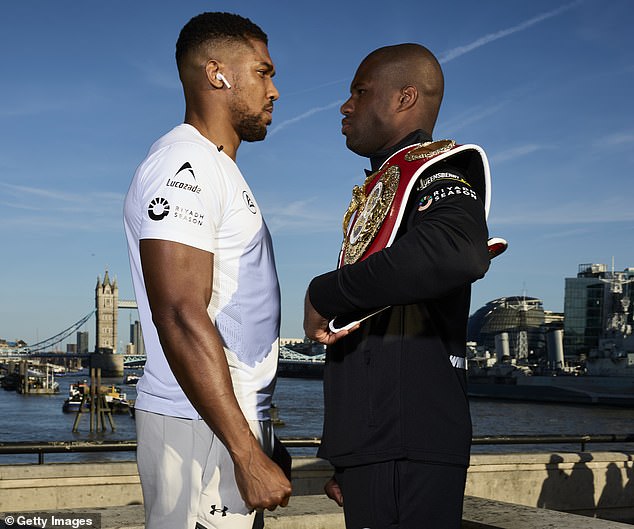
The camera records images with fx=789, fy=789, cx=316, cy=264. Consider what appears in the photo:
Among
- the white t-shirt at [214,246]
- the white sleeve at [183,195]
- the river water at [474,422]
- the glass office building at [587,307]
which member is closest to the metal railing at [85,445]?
the white t-shirt at [214,246]

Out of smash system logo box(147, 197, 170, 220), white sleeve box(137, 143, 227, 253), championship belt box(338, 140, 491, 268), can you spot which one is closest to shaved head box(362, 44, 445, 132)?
championship belt box(338, 140, 491, 268)

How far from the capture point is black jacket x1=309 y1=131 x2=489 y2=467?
171 centimetres

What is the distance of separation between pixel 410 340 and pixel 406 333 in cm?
2

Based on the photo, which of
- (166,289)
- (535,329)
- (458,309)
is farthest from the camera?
(535,329)

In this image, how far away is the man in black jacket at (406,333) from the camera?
5.66 ft

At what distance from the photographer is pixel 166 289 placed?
5.90 feet

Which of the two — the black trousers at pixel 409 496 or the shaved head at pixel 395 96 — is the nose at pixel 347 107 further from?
the black trousers at pixel 409 496

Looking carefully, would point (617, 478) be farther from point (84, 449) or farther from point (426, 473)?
point (426, 473)

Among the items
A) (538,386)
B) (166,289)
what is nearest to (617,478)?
(166,289)

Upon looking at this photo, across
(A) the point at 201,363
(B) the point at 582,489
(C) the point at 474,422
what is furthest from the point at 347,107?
(C) the point at 474,422

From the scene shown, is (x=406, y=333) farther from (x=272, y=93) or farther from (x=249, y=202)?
(x=272, y=93)

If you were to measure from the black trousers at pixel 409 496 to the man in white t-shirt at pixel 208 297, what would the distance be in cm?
22

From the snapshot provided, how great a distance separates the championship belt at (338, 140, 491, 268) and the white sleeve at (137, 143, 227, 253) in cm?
35

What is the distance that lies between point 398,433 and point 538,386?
79.5 meters
